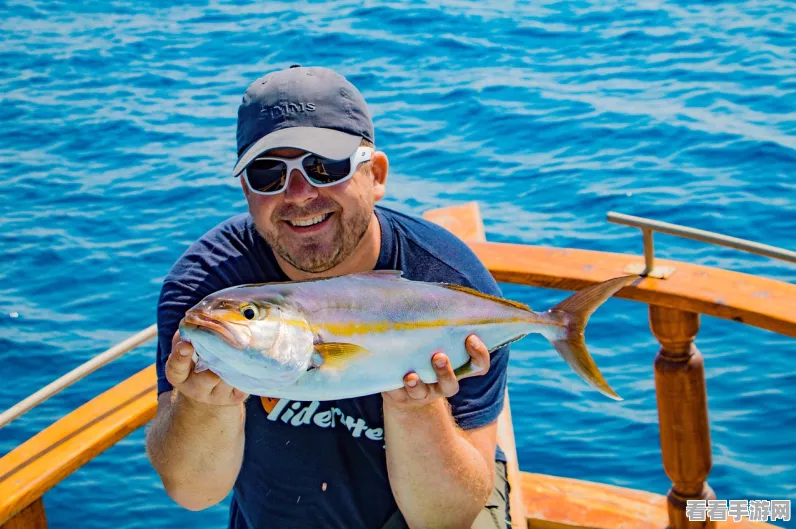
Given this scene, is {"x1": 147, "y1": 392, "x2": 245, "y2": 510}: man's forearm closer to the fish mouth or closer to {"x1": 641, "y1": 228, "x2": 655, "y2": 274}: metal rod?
the fish mouth

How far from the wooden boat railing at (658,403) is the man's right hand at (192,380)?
87 centimetres

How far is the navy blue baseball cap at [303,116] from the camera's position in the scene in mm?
2914

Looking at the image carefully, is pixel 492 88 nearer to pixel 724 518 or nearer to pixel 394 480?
pixel 724 518

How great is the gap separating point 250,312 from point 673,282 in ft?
6.26

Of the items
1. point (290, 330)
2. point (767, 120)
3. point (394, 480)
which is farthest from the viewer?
point (767, 120)

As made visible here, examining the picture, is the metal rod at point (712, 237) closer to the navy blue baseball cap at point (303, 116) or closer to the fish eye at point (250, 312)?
the navy blue baseball cap at point (303, 116)

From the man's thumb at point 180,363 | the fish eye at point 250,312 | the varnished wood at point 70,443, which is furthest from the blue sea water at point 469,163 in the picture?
the fish eye at point 250,312

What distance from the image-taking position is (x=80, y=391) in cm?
696

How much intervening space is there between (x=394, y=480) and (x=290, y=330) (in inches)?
37.4

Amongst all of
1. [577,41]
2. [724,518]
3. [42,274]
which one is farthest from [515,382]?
[577,41]

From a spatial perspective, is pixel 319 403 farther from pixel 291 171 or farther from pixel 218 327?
pixel 218 327

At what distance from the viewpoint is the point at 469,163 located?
960 centimetres

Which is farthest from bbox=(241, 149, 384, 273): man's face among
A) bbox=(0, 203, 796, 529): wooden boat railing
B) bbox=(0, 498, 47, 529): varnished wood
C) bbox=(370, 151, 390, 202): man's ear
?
bbox=(0, 498, 47, 529): varnished wood

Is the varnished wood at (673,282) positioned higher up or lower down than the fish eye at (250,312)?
lower down
